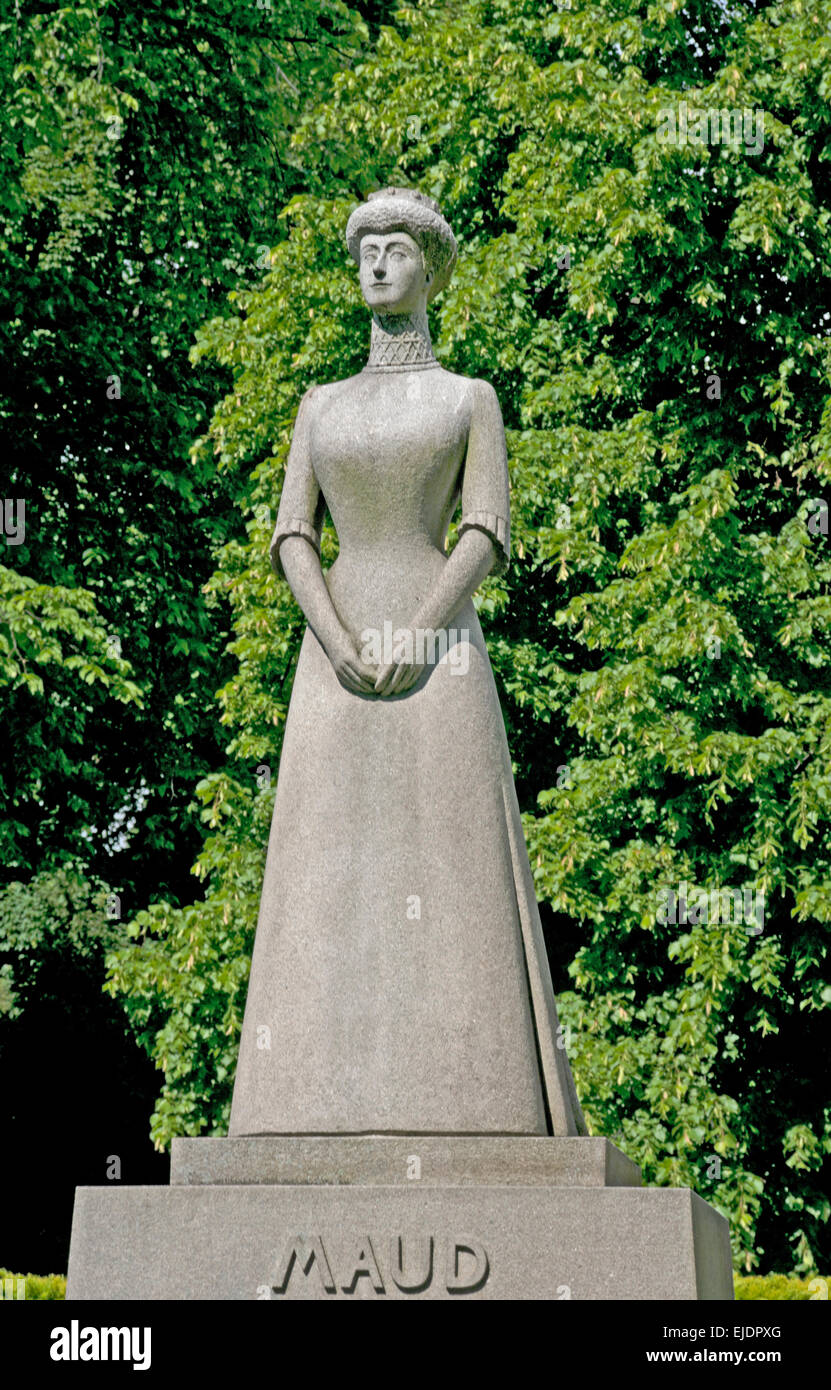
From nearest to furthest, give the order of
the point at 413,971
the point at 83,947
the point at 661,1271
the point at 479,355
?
the point at 661,1271 → the point at 413,971 → the point at 479,355 → the point at 83,947

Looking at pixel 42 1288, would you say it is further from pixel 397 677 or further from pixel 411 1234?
pixel 411 1234

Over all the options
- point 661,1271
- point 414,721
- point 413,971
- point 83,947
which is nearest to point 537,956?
point 413,971

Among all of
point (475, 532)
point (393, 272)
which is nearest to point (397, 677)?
point (475, 532)

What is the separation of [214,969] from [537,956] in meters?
10.4

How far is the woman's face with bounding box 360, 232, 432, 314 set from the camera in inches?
319

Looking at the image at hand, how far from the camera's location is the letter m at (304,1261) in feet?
21.4

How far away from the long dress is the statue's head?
312 mm

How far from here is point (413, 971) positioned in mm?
7379

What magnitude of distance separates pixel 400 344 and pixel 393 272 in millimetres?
300

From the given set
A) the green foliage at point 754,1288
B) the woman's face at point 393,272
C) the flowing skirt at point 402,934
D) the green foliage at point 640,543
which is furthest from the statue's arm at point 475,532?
the green foliage at point 640,543

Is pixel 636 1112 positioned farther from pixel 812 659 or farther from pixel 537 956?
pixel 537 956

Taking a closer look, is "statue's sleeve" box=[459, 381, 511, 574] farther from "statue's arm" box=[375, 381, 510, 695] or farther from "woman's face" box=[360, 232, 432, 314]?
"woman's face" box=[360, 232, 432, 314]

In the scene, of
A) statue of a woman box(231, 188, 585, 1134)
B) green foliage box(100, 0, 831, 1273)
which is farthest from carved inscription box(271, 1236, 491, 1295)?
green foliage box(100, 0, 831, 1273)

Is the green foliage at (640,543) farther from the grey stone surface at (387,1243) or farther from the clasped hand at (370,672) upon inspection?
the grey stone surface at (387,1243)
